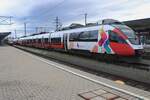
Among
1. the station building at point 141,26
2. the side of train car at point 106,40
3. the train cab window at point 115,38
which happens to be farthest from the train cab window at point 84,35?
the station building at point 141,26

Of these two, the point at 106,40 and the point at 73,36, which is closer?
the point at 106,40

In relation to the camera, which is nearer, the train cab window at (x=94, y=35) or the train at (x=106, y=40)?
the train at (x=106, y=40)

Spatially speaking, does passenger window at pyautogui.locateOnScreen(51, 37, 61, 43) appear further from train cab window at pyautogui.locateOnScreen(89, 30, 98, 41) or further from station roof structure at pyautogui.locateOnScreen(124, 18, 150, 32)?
station roof structure at pyautogui.locateOnScreen(124, 18, 150, 32)

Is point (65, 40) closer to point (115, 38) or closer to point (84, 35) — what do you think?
point (84, 35)

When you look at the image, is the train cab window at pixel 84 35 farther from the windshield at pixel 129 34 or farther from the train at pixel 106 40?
the windshield at pixel 129 34

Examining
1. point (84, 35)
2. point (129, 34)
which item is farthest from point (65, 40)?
point (129, 34)

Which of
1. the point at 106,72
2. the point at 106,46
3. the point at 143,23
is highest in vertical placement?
the point at 143,23

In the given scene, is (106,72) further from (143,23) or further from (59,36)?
(143,23)

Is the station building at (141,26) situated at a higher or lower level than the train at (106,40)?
higher

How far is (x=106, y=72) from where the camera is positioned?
40.2 feet

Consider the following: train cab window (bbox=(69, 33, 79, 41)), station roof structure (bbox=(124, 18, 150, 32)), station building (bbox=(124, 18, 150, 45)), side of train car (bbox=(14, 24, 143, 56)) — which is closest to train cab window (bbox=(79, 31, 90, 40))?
side of train car (bbox=(14, 24, 143, 56))

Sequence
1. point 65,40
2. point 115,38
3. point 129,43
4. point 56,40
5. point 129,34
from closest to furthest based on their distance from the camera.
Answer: point 129,43, point 115,38, point 129,34, point 65,40, point 56,40

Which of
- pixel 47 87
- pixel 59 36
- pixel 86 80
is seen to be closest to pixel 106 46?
pixel 86 80

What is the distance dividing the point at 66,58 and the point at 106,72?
24.8ft
